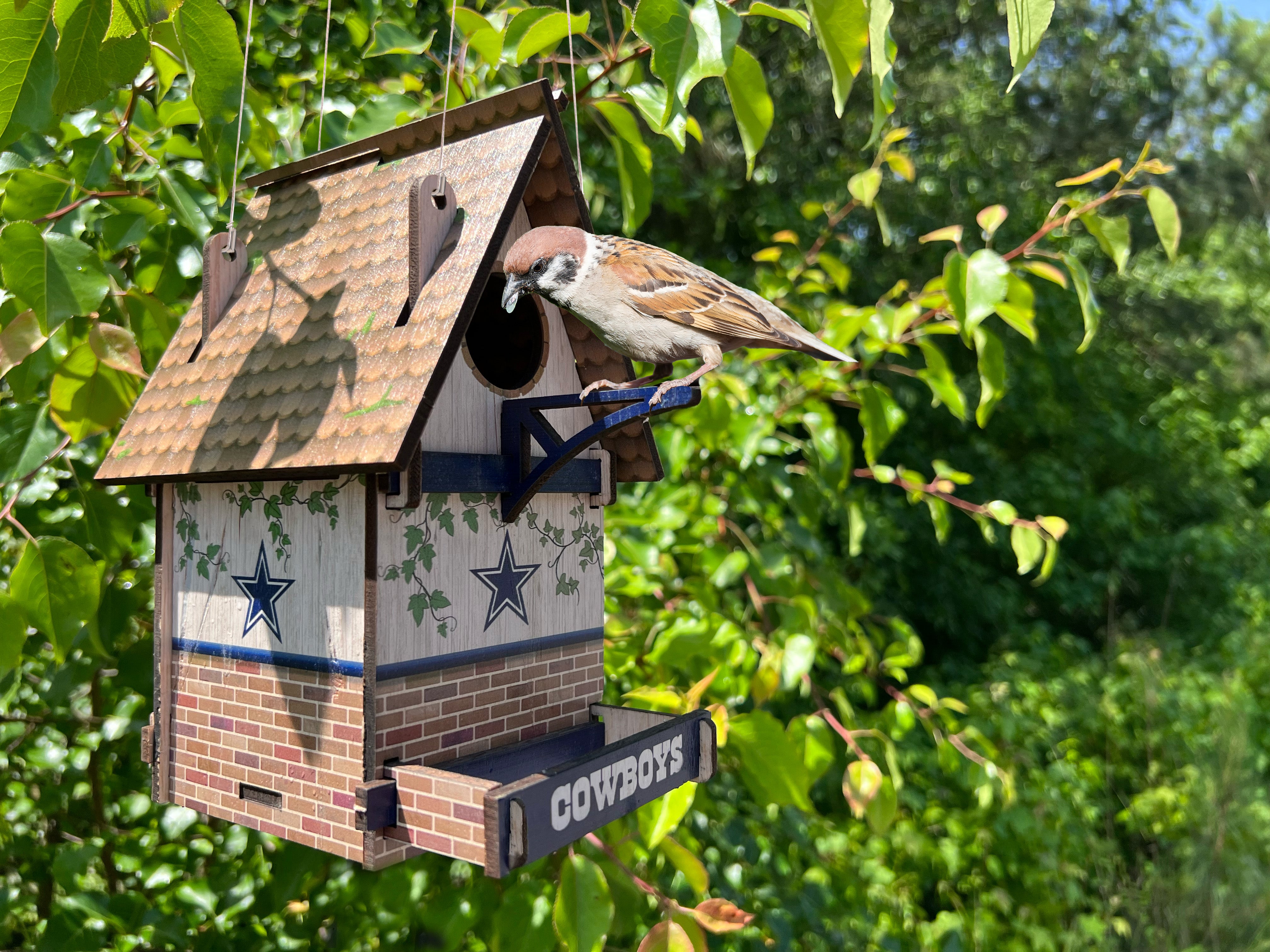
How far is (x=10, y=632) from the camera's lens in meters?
1.48

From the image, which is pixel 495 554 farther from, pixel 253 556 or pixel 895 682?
pixel 895 682

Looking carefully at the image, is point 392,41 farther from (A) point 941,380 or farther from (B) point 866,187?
(A) point 941,380

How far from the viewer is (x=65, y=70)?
105cm

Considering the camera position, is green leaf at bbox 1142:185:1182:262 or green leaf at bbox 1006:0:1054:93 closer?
green leaf at bbox 1006:0:1054:93

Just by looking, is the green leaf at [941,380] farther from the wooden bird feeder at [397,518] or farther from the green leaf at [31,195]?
the green leaf at [31,195]

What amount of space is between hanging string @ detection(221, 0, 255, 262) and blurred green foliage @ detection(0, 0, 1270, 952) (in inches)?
2.0

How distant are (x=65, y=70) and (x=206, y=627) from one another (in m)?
0.90

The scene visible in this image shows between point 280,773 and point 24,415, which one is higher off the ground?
point 24,415

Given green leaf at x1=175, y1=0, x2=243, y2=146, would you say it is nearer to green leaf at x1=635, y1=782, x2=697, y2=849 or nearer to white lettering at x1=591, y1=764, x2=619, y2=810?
white lettering at x1=591, y1=764, x2=619, y2=810

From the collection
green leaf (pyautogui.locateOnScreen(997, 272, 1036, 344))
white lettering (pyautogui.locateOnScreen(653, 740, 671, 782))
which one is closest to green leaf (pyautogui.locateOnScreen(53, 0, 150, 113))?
white lettering (pyautogui.locateOnScreen(653, 740, 671, 782))

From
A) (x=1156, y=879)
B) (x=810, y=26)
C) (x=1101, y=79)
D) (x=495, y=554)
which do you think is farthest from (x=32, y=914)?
(x=1101, y=79)

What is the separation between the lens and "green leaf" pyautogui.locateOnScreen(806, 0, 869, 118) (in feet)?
3.28

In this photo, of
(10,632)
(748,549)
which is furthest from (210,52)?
(748,549)

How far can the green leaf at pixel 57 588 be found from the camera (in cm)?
152
